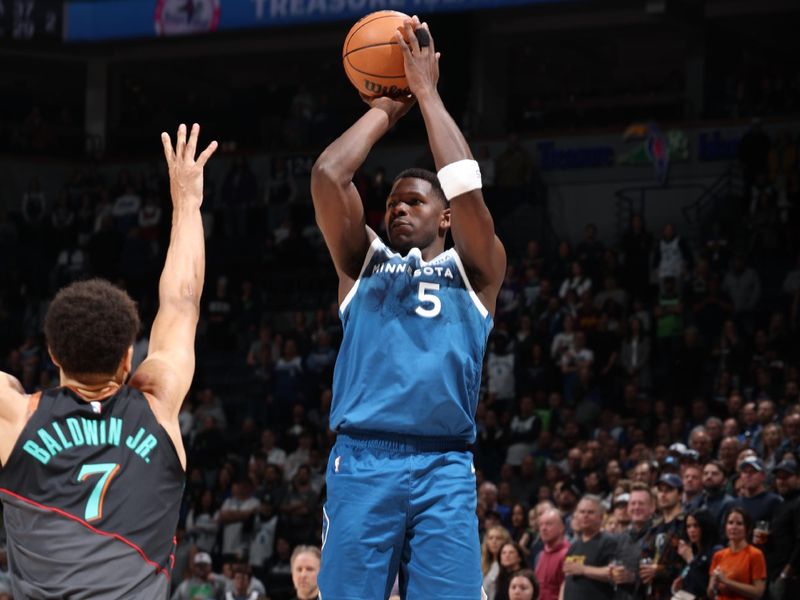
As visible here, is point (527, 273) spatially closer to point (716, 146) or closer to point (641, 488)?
point (716, 146)

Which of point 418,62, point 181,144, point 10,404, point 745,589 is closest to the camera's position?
point 10,404

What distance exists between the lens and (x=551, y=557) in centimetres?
1084

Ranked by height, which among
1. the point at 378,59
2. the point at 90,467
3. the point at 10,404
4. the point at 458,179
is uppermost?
the point at 378,59

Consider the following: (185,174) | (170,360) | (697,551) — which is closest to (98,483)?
(170,360)

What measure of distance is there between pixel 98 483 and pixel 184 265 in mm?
791

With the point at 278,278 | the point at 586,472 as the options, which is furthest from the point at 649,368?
the point at 278,278

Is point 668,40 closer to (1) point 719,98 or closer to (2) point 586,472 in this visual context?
(1) point 719,98

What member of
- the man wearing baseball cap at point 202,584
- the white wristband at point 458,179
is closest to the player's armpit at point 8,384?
the white wristband at point 458,179

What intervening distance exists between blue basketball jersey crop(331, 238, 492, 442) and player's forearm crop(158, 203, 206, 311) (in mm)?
1148

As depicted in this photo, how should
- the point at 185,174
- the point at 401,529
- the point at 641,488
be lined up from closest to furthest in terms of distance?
the point at 185,174
the point at 401,529
the point at 641,488

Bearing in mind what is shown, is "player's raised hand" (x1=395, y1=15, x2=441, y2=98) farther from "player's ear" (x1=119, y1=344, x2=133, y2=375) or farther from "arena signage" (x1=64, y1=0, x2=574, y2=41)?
"arena signage" (x1=64, y1=0, x2=574, y2=41)

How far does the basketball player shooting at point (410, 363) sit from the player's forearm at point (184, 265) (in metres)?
1.05

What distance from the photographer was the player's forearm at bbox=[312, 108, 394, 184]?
5000 mm

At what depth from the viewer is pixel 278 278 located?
21.7 meters
